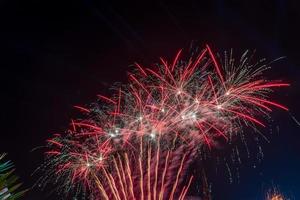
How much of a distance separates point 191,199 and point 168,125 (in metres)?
18.7

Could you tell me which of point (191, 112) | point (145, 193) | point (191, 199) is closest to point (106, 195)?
point (145, 193)

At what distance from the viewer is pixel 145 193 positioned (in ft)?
62.7

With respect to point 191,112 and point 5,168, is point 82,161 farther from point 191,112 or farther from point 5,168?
point 5,168

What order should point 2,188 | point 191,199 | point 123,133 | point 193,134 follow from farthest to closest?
point 191,199
point 123,133
point 193,134
point 2,188

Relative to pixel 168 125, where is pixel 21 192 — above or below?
below

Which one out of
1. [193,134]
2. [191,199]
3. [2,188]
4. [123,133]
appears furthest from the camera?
[191,199]

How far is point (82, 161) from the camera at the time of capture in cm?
2100

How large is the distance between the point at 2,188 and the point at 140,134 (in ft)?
57.5

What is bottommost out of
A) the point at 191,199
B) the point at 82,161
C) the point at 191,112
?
the point at 191,199

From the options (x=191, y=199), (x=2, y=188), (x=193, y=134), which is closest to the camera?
(x=2, y=188)

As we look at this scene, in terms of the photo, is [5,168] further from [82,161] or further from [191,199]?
[191,199]

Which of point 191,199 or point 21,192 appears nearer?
point 21,192

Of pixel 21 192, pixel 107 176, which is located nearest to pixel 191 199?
pixel 107 176

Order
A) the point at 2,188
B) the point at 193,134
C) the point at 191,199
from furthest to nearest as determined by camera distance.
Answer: the point at 191,199 < the point at 193,134 < the point at 2,188
